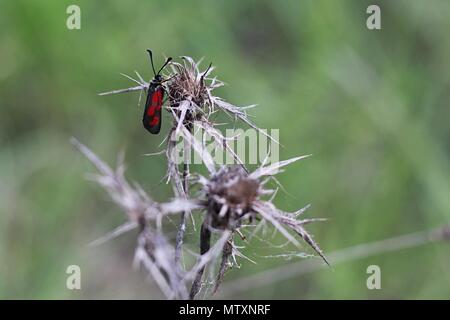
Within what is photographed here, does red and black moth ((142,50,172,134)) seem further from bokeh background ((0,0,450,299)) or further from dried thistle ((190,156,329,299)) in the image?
bokeh background ((0,0,450,299))

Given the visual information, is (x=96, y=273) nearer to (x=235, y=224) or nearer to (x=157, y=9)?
(x=157, y=9)

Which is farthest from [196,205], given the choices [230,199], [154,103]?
[154,103]

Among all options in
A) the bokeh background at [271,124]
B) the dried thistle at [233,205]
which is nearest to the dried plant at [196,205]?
the dried thistle at [233,205]

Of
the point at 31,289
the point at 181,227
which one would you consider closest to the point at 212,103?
the point at 181,227

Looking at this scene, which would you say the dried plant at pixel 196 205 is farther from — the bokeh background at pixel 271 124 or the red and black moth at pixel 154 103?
the bokeh background at pixel 271 124

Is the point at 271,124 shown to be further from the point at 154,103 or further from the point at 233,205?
the point at 233,205

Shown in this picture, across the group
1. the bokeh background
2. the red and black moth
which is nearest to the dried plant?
the red and black moth
